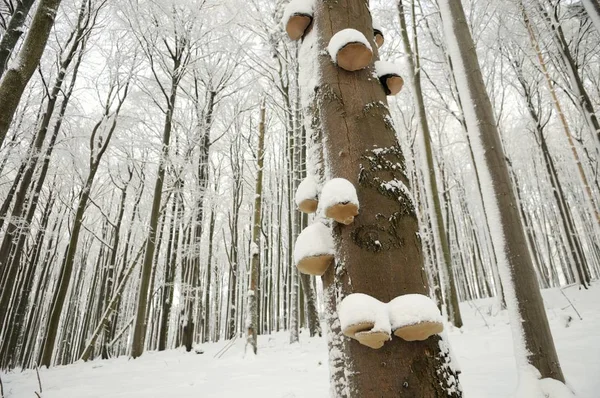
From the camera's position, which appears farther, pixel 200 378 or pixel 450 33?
pixel 200 378

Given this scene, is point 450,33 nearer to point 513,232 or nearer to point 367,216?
point 513,232

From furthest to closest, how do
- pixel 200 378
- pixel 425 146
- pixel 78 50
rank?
pixel 78 50 < pixel 425 146 < pixel 200 378

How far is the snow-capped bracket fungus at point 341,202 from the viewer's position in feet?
2.69

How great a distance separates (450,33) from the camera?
9.55 ft

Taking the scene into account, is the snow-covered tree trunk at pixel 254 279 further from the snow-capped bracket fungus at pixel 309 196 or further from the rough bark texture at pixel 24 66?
the snow-capped bracket fungus at pixel 309 196

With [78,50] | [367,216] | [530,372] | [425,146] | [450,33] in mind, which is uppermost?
[78,50]

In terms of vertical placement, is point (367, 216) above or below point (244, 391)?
above

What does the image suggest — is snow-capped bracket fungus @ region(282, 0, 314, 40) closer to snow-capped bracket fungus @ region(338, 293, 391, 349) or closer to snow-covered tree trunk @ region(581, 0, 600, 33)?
snow-capped bracket fungus @ region(338, 293, 391, 349)

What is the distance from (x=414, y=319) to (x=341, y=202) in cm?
31

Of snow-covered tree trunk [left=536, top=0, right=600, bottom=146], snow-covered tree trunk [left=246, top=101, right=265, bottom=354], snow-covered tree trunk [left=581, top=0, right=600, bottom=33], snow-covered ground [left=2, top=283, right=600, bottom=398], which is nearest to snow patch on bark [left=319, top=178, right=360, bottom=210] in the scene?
snow-covered ground [left=2, top=283, right=600, bottom=398]

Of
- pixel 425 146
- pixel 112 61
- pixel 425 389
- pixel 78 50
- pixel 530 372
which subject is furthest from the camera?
pixel 112 61

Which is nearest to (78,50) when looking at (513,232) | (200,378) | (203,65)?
(203,65)

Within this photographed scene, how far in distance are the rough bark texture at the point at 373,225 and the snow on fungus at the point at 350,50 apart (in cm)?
4

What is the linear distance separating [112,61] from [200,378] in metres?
10.1
